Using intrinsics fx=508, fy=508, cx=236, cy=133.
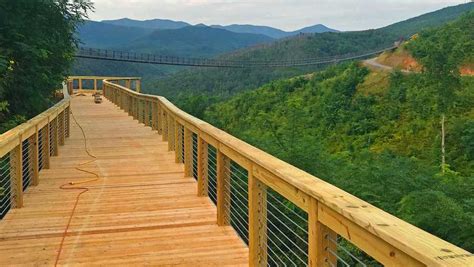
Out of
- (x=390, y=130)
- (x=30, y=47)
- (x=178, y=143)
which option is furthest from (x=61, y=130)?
(x=390, y=130)

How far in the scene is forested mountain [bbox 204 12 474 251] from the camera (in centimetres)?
988

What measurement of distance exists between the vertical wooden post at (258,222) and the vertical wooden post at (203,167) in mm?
2189

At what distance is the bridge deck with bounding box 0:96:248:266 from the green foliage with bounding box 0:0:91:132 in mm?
2061

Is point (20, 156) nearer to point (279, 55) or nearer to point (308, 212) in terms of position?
point (308, 212)

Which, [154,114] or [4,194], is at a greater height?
[154,114]

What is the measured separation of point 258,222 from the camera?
3.66 meters

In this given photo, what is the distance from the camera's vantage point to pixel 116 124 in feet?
48.2

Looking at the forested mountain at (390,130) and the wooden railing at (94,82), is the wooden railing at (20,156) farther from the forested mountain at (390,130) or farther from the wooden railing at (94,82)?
the wooden railing at (94,82)

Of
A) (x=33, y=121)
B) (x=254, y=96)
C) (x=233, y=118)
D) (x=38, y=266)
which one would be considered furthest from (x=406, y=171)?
(x=254, y=96)

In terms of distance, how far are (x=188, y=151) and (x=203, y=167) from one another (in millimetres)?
1209

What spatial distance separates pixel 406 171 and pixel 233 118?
29426 mm

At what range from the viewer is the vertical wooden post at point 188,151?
7051mm

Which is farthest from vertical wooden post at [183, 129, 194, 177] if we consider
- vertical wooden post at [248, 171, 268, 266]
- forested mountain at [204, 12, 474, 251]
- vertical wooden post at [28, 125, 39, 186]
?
forested mountain at [204, 12, 474, 251]

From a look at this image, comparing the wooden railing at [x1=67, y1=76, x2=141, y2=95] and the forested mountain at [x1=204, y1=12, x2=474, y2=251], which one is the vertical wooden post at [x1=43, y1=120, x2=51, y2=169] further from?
the wooden railing at [x1=67, y1=76, x2=141, y2=95]
